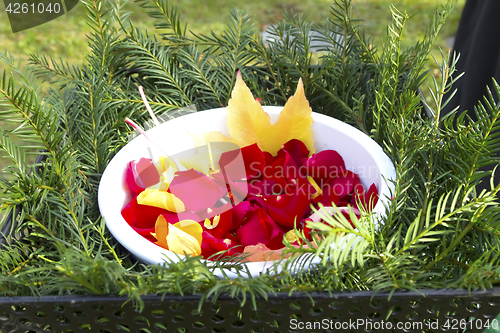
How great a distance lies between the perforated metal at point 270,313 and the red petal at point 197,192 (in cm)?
13

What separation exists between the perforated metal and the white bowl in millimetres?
46

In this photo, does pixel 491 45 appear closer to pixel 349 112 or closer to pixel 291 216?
pixel 349 112

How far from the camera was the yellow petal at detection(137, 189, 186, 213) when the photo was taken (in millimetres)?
377

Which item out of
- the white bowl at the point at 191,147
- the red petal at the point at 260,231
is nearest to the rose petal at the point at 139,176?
the white bowl at the point at 191,147

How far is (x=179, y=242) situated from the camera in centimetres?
34

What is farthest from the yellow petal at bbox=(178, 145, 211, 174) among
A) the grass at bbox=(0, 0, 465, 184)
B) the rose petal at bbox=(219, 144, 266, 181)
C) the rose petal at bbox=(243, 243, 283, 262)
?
the grass at bbox=(0, 0, 465, 184)

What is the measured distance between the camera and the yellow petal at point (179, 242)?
34 cm

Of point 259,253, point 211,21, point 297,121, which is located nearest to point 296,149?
point 297,121

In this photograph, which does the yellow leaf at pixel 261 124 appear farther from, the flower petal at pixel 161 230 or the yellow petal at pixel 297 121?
the flower petal at pixel 161 230

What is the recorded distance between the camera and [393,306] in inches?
9.9

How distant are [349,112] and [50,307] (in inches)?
15.0

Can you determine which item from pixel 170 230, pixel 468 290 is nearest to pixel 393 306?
pixel 468 290

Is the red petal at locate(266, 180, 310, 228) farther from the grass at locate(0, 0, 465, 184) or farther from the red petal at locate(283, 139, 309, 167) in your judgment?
the grass at locate(0, 0, 465, 184)

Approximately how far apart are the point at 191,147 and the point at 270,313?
10.1 inches
